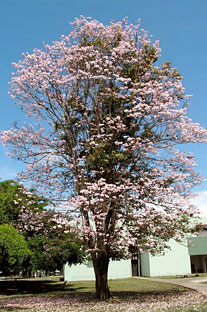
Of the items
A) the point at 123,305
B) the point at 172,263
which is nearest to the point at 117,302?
the point at 123,305

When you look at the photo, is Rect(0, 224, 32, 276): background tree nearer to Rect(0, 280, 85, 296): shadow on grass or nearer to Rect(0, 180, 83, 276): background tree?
Rect(0, 180, 83, 276): background tree

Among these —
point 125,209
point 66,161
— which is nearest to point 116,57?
point 66,161

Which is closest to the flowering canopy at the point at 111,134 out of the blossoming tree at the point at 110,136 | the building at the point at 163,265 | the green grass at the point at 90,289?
the blossoming tree at the point at 110,136

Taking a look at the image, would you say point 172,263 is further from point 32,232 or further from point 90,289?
point 32,232

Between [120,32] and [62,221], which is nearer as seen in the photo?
[62,221]

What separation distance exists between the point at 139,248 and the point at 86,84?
23.9 ft

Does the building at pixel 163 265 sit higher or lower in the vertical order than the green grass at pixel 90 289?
higher

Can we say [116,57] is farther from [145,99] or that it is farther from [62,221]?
[62,221]

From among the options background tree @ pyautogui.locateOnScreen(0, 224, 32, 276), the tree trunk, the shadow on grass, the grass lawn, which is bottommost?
the shadow on grass

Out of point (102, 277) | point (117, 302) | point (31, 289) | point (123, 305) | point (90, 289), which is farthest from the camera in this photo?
point (31, 289)


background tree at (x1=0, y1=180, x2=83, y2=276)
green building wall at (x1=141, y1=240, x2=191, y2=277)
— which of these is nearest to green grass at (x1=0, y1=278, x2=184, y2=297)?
background tree at (x1=0, y1=180, x2=83, y2=276)

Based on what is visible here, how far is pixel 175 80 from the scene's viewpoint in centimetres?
1513

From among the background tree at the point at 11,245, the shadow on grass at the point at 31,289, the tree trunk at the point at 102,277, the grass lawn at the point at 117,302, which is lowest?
the shadow on grass at the point at 31,289

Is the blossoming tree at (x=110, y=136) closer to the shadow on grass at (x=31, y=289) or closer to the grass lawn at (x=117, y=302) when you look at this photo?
the grass lawn at (x=117, y=302)
